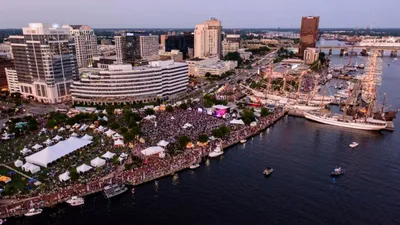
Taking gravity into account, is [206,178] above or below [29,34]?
below

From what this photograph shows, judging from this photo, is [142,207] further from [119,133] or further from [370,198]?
[370,198]

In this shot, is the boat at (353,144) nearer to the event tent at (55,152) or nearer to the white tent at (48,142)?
the event tent at (55,152)

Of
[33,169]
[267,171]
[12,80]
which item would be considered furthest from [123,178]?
[12,80]

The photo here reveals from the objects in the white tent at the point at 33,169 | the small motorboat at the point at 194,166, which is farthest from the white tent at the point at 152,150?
the white tent at the point at 33,169

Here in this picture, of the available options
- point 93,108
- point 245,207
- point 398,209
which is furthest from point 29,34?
point 398,209

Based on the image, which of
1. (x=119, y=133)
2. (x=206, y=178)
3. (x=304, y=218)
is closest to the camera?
(x=304, y=218)

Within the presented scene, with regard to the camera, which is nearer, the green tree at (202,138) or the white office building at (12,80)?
the green tree at (202,138)

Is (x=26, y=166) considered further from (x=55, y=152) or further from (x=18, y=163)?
(x=55, y=152)
